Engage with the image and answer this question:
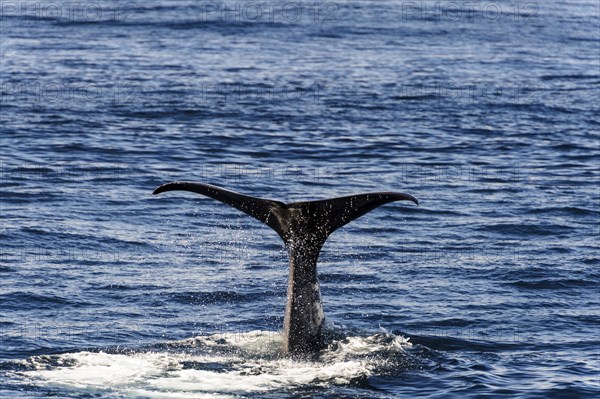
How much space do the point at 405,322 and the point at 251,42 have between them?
26644 mm

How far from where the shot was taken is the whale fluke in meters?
14.2

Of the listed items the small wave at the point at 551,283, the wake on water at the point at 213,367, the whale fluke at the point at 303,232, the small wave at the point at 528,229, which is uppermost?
the whale fluke at the point at 303,232

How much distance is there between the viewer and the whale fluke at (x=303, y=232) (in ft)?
46.7

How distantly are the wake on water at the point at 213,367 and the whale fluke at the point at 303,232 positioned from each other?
462 mm

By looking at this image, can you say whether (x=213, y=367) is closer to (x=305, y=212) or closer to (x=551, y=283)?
(x=305, y=212)

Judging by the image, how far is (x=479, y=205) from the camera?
2475cm

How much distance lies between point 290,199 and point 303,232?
397 inches

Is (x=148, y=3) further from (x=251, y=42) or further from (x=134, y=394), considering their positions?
(x=134, y=394)

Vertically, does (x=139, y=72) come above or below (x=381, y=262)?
above

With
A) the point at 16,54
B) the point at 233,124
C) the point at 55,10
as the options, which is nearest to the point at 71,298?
the point at 233,124

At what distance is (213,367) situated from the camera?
14.8 m

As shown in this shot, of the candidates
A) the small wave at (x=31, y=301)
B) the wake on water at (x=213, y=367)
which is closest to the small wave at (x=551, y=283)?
the wake on water at (x=213, y=367)

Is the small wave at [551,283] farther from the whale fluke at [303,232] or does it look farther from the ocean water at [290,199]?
the whale fluke at [303,232]

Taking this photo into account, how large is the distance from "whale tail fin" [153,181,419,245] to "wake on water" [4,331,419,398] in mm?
1465
